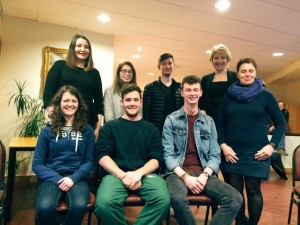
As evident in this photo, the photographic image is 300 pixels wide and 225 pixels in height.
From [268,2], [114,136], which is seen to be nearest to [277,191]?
[268,2]

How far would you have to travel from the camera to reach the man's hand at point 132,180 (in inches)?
67.0

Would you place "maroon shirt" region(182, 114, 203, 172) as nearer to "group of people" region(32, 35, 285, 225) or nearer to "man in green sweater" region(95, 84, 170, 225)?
"group of people" region(32, 35, 285, 225)

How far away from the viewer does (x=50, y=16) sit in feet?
12.6

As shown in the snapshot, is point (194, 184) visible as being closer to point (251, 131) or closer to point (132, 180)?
point (132, 180)

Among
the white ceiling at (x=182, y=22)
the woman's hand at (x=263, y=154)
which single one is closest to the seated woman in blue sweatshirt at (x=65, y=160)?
the woman's hand at (x=263, y=154)

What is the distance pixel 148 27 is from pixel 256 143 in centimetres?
285

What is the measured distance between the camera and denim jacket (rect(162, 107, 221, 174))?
1.96 metres

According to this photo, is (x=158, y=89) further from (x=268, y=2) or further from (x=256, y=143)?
(x=268, y=2)

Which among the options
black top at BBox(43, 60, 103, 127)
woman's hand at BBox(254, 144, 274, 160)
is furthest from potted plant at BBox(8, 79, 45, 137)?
woman's hand at BBox(254, 144, 274, 160)

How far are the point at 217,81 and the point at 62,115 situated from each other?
4.63 feet

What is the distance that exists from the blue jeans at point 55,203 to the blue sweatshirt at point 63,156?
94 millimetres

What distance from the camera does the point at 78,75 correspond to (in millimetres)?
2174

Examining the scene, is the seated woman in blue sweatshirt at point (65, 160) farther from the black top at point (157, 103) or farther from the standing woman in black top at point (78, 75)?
the black top at point (157, 103)

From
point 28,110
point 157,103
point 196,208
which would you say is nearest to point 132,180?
point 157,103
